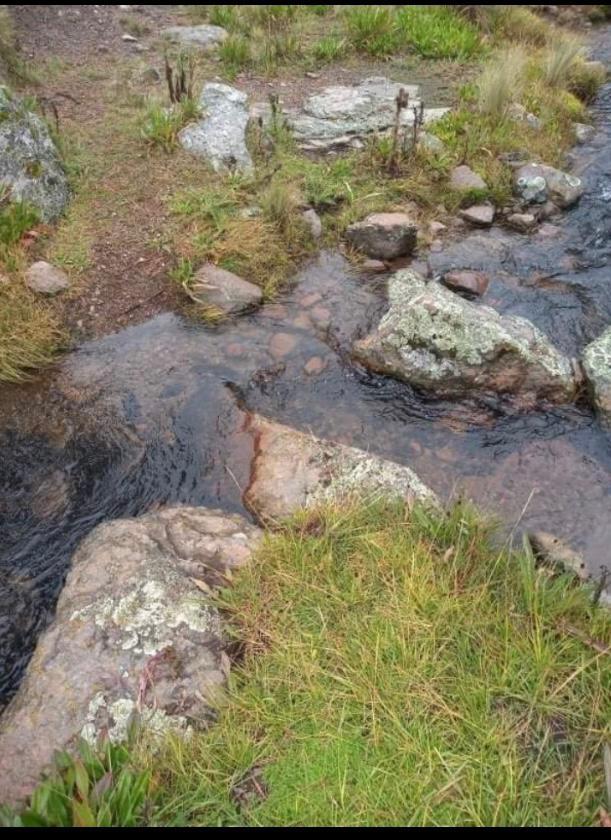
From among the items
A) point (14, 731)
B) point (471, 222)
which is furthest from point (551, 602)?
point (471, 222)

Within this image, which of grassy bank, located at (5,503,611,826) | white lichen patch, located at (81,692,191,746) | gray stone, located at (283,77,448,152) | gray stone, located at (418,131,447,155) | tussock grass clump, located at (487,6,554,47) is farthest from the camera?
tussock grass clump, located at (487,6,554,47)

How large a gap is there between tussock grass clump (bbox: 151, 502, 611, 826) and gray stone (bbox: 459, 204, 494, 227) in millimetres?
4047

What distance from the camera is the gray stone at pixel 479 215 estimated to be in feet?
20.9

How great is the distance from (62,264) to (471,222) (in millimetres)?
3955

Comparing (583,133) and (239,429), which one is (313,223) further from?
(583,133)

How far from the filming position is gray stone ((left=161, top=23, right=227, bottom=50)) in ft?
29.9

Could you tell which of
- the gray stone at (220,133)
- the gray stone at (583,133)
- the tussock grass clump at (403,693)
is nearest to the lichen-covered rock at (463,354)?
the tussock grass clump at (403,693)

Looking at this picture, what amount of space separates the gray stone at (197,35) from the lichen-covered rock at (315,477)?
759cm

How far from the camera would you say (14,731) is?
8.62ft

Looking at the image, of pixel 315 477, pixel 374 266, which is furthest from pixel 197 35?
pixel 315 477

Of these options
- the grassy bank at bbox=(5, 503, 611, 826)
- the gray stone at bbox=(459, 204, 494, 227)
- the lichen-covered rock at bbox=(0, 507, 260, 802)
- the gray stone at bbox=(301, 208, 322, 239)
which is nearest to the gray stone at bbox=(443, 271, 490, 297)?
the gray stone at bbox=(459, 204, 494, 227)

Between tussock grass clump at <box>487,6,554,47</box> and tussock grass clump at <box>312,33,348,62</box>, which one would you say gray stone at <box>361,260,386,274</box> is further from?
tussock grass clump at <box>487,6,554,47</box>

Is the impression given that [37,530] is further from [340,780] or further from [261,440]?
[340,780]

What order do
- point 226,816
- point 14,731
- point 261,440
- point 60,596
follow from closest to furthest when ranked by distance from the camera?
point 226,816 → point 14,731 → point 60,596 → point 261,440
